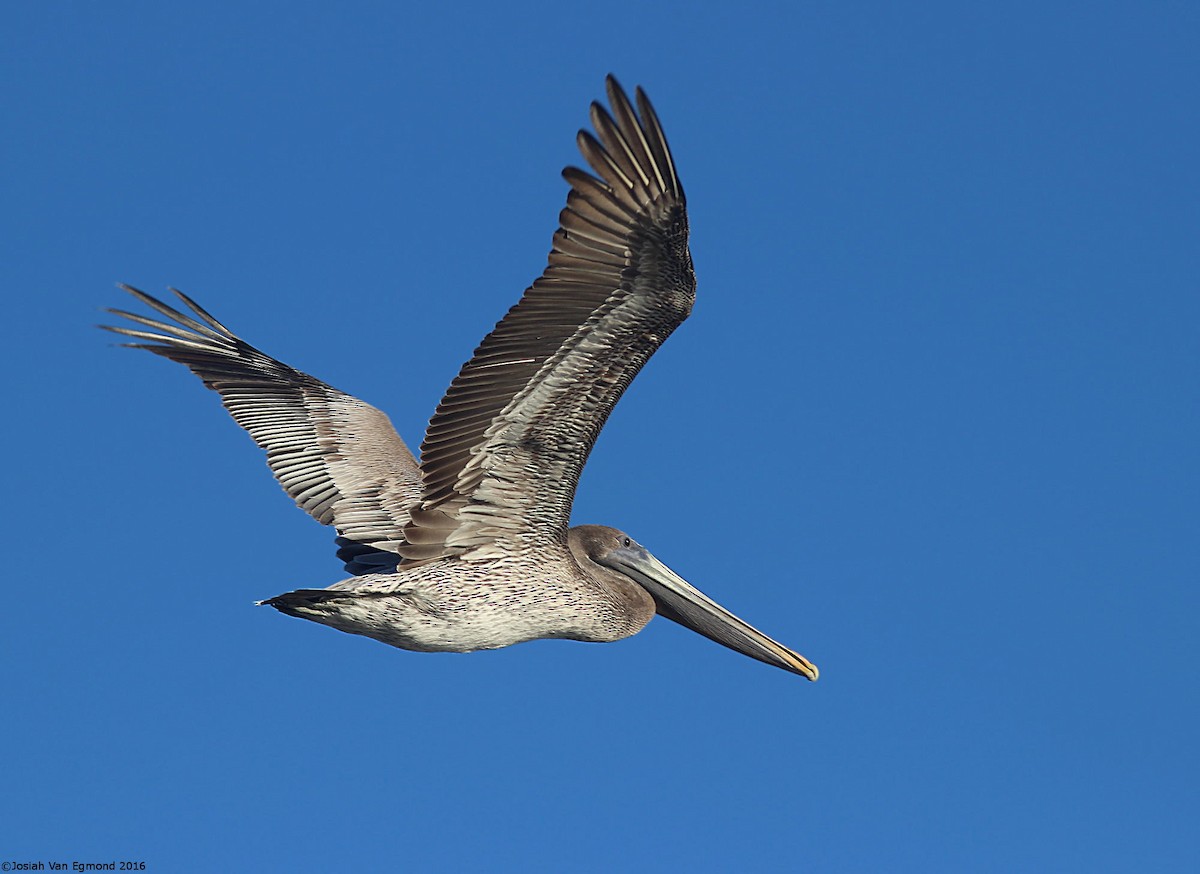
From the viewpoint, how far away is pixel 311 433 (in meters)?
12.5

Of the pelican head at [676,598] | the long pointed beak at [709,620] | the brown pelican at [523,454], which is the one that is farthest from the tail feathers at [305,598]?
the long pointed beak at [709,620]

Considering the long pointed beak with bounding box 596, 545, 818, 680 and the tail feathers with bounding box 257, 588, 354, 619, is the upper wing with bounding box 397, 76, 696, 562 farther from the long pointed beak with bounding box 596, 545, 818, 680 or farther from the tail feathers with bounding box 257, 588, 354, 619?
the long pointed beak with bounding box 596, 545, 818, 680

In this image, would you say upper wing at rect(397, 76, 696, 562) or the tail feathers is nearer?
upper wing at rect(397, 76, 696, 562)

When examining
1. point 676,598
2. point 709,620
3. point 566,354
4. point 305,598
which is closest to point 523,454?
point 566,354

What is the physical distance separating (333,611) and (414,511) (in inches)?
33.8

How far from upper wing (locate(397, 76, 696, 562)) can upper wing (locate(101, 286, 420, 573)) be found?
1378 millimetres

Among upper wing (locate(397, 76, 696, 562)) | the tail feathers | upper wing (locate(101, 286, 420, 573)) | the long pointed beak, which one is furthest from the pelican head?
the tail feathers

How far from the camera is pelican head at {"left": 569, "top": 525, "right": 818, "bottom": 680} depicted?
11234mm

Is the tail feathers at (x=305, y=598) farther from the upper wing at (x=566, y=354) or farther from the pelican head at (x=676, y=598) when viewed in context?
the pelican head at (x=676, y=598)

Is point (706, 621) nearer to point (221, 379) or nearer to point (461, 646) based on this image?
point (461, 646)

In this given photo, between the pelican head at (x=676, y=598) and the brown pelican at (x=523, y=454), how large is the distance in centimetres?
1

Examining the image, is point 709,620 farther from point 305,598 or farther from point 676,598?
point 305,598

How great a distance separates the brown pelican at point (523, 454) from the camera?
8.51 m

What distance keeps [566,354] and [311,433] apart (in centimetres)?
423
